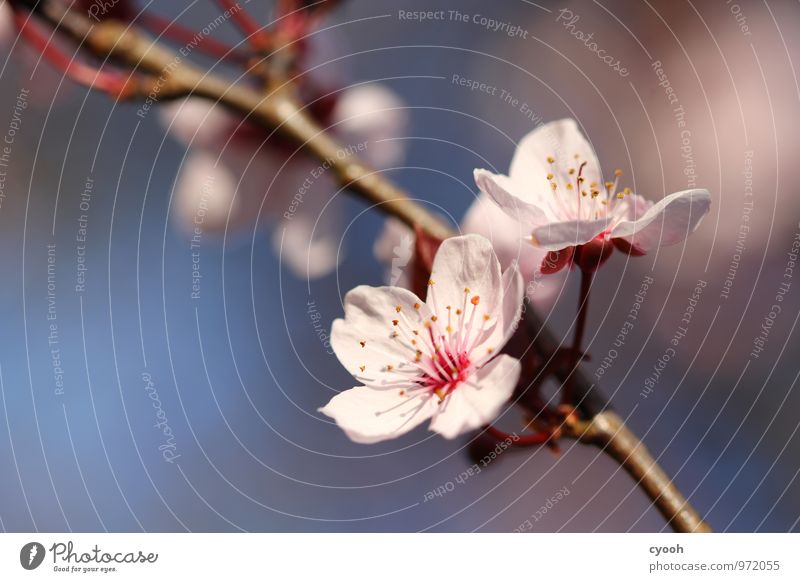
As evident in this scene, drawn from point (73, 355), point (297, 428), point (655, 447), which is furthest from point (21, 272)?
point (655, 447)

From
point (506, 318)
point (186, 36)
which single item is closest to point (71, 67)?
point (186, 36)

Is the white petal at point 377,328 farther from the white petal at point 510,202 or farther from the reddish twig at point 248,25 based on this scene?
the reddish twig at point 248,25

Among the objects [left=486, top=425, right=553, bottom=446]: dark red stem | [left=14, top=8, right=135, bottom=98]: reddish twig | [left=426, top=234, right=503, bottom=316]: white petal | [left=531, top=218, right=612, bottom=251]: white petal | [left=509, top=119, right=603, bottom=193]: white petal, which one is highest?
[left=14, top=8, right=135, bottom=98]: reddish twig

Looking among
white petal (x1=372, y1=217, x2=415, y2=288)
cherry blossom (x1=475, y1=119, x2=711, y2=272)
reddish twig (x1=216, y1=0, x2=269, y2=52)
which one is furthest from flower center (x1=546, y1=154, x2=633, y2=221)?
reddish twig (x1=216, y1=0, x2=269, y2=52)

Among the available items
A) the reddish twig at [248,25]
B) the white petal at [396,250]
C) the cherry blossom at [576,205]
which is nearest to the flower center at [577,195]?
the cherry blossom at [576,205]

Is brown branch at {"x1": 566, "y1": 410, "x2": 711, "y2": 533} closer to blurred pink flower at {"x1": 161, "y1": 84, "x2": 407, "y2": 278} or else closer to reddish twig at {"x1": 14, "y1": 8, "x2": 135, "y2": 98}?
blurred pink flower at {"x1": 161, "y1": 84, "x2": 407, "y2": 278}

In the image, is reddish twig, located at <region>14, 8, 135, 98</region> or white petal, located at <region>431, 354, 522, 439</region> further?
reddish twig, located at <region>14, 8, 135, 98</region>
